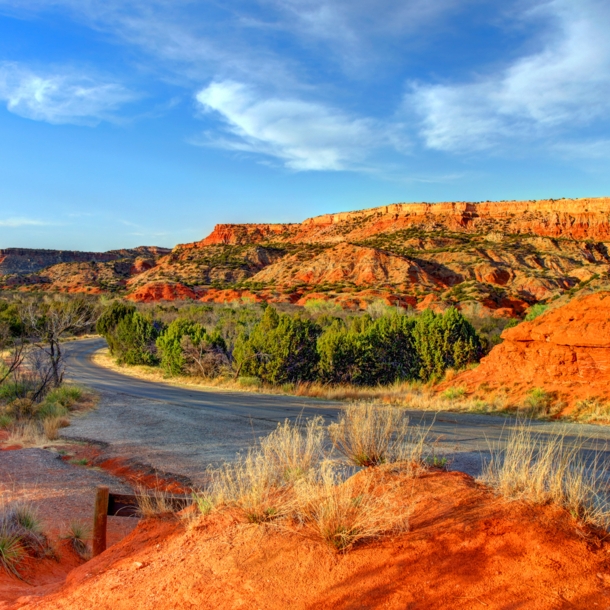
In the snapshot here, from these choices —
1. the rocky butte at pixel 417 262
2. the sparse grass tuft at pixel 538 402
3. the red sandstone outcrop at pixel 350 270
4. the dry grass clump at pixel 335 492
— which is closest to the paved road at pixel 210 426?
the sparse grass tuft at pixel 538 402

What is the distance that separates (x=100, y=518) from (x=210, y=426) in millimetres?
7821

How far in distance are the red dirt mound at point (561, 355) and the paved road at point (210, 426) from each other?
2.30 metres

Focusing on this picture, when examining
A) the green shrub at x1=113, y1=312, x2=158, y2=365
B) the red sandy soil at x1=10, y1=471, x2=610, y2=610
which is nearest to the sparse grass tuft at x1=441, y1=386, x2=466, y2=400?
the red sandy soil at x1=10, y1=471, x2=610, y2=610

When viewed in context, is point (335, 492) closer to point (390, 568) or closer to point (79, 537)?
point (390, 568)

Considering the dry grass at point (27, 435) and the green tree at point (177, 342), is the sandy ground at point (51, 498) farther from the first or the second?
the green tree at point (177, 342)

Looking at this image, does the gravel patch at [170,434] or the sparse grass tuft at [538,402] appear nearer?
the gravel patch at [170,434]

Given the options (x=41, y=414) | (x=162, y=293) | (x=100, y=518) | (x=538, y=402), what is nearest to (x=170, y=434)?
(x=41, y=414)

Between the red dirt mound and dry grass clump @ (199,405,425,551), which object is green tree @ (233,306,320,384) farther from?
dry grass clump @ (199,405,425,551)

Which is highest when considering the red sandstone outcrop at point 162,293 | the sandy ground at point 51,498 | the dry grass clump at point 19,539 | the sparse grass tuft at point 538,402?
the red sandstone outcrop at point 162,293

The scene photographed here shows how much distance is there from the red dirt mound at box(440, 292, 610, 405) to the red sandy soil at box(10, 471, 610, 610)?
1117 cm

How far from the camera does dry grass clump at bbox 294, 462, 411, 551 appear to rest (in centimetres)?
390

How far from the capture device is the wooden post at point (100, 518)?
17.7 feet

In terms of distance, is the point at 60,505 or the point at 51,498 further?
the point at 51,498

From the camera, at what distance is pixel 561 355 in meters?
15.0
